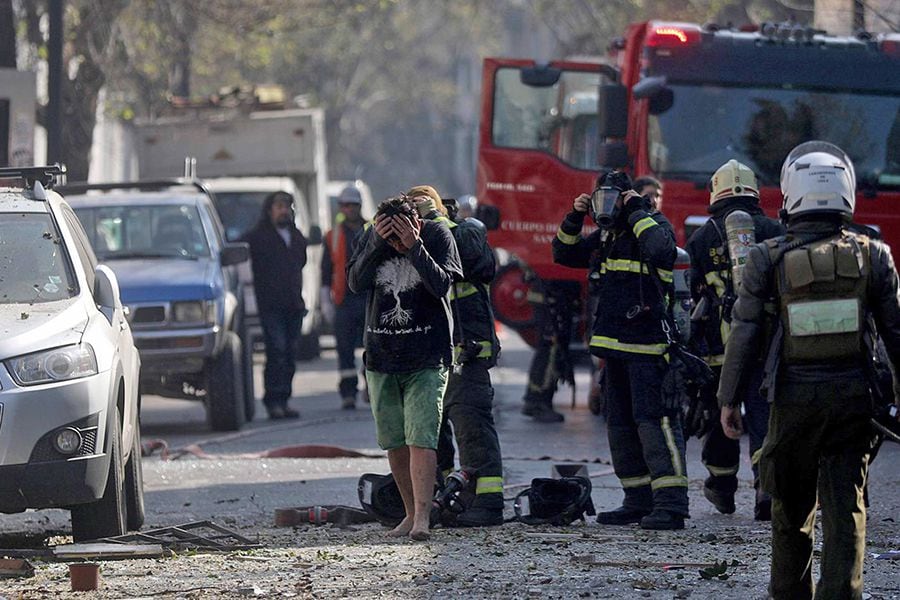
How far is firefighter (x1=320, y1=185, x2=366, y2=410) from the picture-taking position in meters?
15.4

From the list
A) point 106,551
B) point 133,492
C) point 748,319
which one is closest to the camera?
point 748,319

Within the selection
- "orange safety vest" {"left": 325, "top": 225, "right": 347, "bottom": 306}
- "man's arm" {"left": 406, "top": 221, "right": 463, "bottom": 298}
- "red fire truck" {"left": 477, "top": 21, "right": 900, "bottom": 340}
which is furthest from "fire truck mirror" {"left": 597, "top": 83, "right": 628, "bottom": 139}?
"man's arm" {"left": 406, "top": 221, "right": 463, "bottom": 298}

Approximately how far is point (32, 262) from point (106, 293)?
0.38 meters

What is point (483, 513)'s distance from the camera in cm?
880

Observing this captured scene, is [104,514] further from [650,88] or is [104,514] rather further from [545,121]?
[545,121]

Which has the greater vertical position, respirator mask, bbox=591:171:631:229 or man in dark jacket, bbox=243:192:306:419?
respirator mask, bbox=591:171:631:229

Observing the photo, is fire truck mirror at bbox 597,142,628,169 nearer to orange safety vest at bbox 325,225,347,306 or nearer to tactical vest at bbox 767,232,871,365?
orange safety vest at bbox 325,225,347,306

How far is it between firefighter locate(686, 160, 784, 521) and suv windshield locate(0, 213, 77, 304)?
3172 millimetres

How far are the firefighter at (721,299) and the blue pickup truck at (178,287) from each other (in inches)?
213

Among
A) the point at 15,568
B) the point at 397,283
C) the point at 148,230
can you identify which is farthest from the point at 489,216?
the point at 15,568

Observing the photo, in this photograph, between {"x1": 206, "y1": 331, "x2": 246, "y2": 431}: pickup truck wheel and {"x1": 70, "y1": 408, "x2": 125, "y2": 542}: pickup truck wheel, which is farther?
{"x1": 206, "y1": 331, "x2": 246, "y2": 431}: pickup truck wheel

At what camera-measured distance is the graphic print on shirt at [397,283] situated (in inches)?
326

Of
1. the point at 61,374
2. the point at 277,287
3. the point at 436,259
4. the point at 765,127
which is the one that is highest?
the point at 765,127

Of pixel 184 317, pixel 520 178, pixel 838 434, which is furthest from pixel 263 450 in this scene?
pixel 838 434
